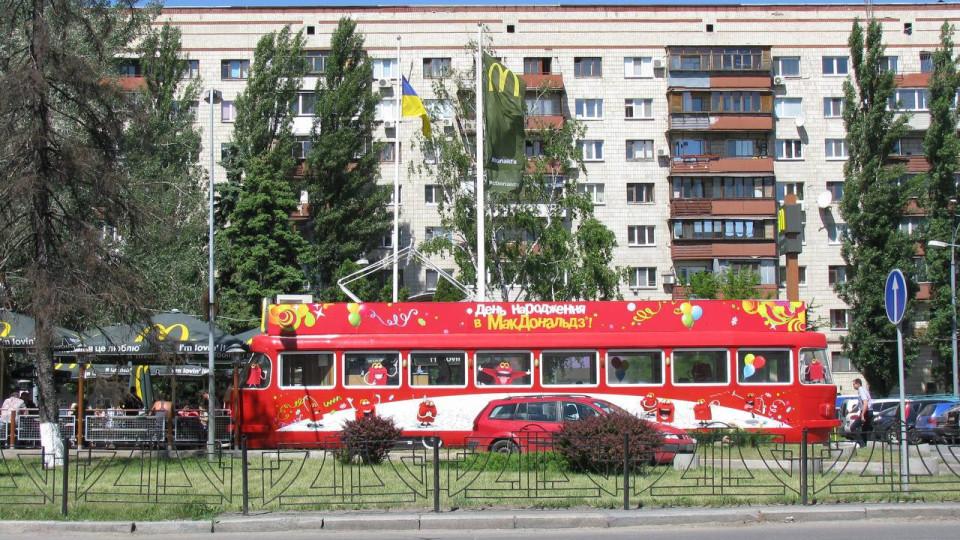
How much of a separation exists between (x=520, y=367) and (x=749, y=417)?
526cm

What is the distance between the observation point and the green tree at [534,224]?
4609 cm

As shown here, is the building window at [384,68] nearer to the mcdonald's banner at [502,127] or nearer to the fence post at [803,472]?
the mcdonald's banner at [502,127]

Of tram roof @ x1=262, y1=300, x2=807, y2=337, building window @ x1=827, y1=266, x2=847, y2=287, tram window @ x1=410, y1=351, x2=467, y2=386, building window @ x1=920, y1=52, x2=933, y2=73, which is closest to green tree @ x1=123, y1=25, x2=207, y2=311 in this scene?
tram roof @ x1=262, y1=300, x2=807, y2=337

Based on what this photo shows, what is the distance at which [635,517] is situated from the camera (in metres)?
13.2

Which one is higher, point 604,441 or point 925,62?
point 925,62

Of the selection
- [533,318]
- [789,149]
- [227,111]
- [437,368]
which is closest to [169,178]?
[227,111]

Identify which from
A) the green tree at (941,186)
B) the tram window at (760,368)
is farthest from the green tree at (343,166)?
the tram window at (760,368)

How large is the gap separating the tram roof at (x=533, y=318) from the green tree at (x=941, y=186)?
3278 centimetres

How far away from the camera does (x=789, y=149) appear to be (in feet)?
188

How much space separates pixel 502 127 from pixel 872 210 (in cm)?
3167

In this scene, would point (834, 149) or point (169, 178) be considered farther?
point (834, 149)

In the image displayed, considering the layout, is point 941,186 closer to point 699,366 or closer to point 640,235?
point 640,235

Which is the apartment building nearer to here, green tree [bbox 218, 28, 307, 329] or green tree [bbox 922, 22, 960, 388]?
green tree [bbox 922, 22, 960, 388]

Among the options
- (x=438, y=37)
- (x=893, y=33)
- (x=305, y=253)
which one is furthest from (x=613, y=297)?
(x=893, y=33)
